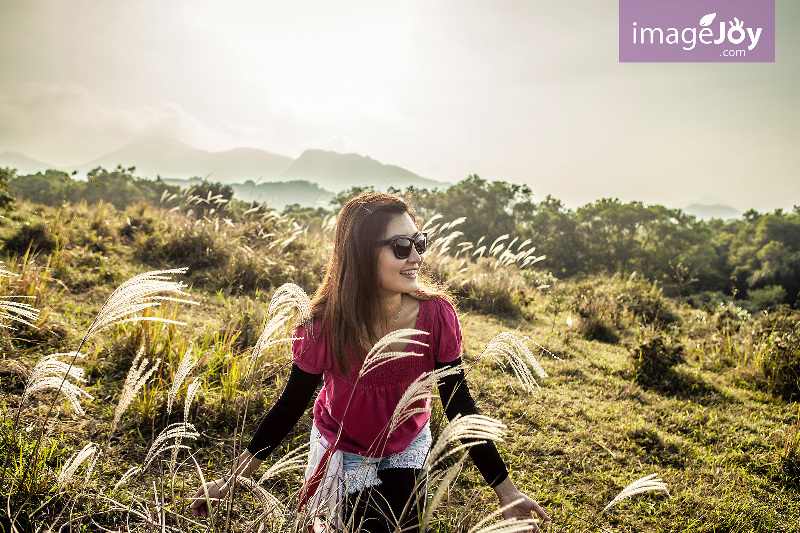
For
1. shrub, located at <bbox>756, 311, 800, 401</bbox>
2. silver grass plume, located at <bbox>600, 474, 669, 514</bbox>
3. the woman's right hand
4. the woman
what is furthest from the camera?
shrub, located at <bbox>756, 311, 800, 401</bbox>

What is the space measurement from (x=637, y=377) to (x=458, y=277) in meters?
3.34

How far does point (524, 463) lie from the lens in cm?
325

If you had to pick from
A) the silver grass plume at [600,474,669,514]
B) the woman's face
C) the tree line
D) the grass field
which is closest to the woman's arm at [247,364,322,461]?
the grass field

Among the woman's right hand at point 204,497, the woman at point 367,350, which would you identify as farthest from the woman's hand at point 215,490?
the woman at point 367,350

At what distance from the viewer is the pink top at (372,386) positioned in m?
2.06

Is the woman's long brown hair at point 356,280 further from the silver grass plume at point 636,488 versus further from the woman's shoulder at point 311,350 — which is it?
the silver grass plume at point 636,488

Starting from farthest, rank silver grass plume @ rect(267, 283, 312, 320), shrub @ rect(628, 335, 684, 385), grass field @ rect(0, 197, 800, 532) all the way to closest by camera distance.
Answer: shrub @ rect(628, 335, 684, 385) → grass field @ rect(0, 197, 800, 532) → silver grass plume @ rect(267, 283, 312, 320)

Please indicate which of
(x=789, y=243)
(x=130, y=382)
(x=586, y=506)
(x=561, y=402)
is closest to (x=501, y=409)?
(x=561, y=402)

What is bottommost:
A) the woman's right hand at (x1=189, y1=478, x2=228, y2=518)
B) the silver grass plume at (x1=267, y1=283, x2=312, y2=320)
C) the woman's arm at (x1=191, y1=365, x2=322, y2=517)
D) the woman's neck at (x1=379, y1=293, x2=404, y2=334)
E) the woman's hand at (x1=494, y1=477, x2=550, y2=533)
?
the woman's hand at (x1=494, y1=477, x2=550, y2=533)

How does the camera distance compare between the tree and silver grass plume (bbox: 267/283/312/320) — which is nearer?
silver grass plume (bbox: 267/283/312/320)

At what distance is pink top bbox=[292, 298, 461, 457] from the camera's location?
81.3 inches

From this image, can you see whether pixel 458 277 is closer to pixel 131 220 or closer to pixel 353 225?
pixel 353 225

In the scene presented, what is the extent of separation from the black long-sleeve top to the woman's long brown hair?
187mm

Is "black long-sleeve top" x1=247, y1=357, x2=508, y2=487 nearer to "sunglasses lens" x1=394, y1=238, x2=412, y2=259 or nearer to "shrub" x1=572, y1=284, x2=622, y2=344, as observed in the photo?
"sunglasses lens" x1=394, y1=238, x2=412, y2=259
